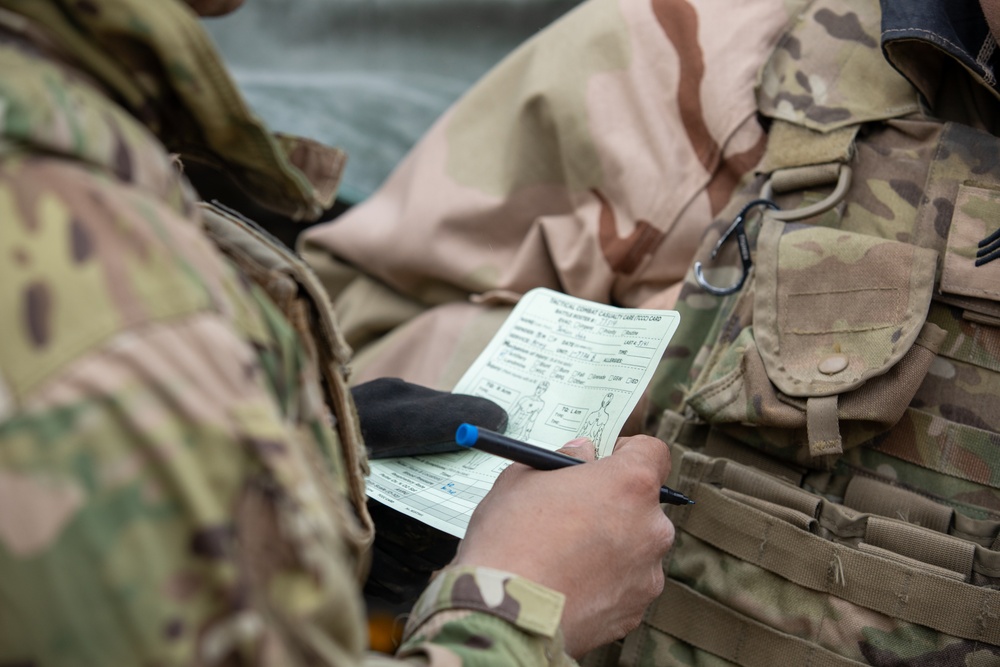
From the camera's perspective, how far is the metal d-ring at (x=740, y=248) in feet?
3.26

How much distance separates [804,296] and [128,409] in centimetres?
72

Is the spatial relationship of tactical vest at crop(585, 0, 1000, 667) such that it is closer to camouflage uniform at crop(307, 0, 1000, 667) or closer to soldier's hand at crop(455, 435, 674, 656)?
camouflage uniform at crop(307, 0, 1000, 667)

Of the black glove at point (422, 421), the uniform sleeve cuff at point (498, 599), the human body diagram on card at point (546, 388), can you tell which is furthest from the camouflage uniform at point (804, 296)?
the uniform sleeve cuff at point (498, 599)

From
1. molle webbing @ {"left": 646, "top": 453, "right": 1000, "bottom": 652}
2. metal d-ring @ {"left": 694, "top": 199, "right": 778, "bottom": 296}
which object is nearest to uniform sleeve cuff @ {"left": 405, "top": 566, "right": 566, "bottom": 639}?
molle webbing @ {"left": 646, "top": 453, "right": 1000, "bottom": 652}

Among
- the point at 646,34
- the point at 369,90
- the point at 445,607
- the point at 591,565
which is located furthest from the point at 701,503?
the point at 369,90

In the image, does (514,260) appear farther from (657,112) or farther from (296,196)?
(296,196)

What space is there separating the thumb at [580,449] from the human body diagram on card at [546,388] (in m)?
0.03

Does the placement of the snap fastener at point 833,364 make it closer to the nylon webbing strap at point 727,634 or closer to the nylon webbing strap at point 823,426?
the nylon webbing strap at point 823,426

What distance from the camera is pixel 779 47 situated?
1124mm

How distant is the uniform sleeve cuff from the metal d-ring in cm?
51

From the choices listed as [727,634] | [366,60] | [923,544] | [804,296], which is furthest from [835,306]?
[366,60]

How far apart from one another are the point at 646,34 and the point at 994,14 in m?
0.42

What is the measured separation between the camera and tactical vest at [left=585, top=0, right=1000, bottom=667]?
32.4 inches

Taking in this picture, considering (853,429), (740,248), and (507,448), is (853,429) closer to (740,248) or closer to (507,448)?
(740,248)
